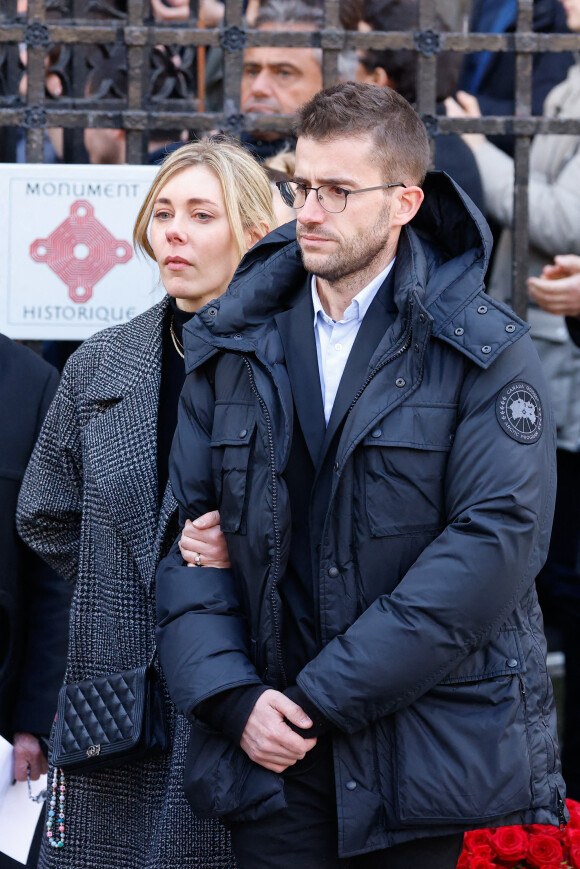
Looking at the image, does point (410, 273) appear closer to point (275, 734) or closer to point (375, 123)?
point (375, 123)

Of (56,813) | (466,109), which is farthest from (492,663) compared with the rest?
(466,109)

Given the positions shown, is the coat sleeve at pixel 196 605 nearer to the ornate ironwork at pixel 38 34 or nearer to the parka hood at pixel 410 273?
the parka hood at pixel 410 273

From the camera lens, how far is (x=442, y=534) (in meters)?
1.81

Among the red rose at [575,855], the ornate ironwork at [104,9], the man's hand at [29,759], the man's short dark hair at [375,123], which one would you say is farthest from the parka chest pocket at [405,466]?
the ornate ironwork at [104,9]

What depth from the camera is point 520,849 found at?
2.49 meters

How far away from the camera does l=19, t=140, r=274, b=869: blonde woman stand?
2.33m

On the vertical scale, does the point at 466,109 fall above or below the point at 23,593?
above

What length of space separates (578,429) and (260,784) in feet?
6.93

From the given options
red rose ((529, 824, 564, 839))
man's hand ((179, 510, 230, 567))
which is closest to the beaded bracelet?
man's hand ((179, 510, 230, 567))

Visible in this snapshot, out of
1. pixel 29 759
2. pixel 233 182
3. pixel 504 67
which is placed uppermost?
pixel 504 67

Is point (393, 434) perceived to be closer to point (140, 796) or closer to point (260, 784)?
point (260, 784)

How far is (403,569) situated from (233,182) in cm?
103

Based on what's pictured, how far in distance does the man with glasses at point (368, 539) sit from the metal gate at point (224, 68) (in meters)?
1.23

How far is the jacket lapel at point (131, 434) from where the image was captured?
7.73 ft
